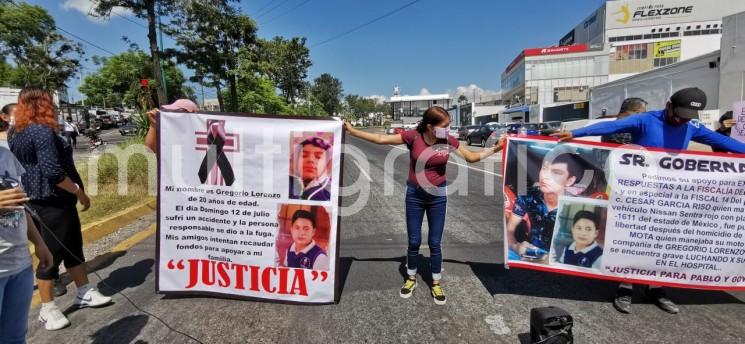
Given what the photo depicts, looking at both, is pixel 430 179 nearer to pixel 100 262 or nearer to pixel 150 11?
pixel 100 262

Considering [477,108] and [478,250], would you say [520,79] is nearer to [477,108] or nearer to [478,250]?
[477,108]

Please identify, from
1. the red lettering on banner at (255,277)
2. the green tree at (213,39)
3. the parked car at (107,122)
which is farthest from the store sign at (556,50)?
the red lettering on banner at (255,277)

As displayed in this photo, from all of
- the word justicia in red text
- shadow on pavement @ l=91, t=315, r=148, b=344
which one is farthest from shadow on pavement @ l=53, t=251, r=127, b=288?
the word justicia in red text

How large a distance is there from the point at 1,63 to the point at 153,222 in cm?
5347

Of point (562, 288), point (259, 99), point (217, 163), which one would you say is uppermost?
point (259, 99)

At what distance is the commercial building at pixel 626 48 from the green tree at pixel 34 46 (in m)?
58.0

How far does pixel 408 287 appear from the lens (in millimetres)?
3621

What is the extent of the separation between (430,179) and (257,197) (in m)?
1.51

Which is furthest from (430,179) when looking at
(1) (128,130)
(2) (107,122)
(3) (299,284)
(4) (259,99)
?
(2) (107,122)

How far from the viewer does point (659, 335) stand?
9.57ft

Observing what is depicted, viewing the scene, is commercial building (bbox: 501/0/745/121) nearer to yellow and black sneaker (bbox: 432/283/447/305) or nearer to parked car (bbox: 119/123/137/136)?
parked car (bbox: 119/123/137/136)

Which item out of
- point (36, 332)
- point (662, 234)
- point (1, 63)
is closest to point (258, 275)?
point (36, 332)

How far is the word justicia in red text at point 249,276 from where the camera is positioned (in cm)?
338

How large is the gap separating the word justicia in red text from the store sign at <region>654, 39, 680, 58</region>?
77.2 meters
